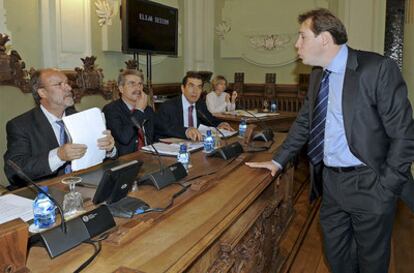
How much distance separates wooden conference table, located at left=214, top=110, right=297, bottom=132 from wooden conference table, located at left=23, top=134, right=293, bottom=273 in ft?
6.63

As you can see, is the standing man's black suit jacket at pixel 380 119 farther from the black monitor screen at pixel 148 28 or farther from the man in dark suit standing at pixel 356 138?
the black monitor screen at pixel 148 28

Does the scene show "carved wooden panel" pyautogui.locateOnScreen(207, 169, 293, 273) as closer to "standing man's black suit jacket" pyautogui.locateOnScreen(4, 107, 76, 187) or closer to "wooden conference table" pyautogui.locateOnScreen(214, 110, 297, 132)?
"standing man's black suit jacket" pyautogui.locateOnScreen(4, 107, 76, 187)

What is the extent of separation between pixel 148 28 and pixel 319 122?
10.5ft

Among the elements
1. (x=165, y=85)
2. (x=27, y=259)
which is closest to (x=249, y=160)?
(x=27, y=259)

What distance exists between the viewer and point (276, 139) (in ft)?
10.3

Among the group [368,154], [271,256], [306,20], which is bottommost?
[271,256]

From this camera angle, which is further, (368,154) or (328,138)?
(328,138)

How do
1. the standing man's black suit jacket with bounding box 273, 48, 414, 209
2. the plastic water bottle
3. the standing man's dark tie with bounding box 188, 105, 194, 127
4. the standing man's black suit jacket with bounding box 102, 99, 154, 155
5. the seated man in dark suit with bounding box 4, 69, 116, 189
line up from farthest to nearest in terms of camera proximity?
the standing man's dark tie with bounding box 188, 105, 194, 127 < the standing man's black suit jacket with bounding box 102, 99, 154, 155 < the seated man in dark suit with bounding box 4, 69, 116, 189 < the standing man's black suit jacket with bounding box 273, 48, 414, 209 < the plastic water bottle

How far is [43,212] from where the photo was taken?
1.32 meters

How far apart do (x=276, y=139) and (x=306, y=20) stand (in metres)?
1.36

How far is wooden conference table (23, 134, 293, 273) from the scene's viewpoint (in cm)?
111

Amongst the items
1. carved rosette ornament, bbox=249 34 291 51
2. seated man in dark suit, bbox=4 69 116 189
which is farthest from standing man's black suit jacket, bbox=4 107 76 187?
carved rosette ornament, bbox=249 34 291 51

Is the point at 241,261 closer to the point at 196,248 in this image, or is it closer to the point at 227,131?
the point at 196,248

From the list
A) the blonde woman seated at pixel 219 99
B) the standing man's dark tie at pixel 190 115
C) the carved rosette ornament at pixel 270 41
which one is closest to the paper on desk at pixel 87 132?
the standing man's dark tie at pixel 190 115
